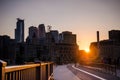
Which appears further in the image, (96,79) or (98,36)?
(98,36)

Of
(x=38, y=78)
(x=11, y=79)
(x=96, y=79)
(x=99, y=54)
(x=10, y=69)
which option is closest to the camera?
(x=10, y=69)

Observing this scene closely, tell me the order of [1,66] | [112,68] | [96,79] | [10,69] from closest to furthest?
1. [1,66]
2. [10,69]
3. [96,79]
4. [112,68]

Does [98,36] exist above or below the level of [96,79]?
above

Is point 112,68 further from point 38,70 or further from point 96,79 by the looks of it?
point 38,70

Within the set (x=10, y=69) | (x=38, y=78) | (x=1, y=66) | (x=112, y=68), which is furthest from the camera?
(x=112, y=68)

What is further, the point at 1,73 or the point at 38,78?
the point at 38,78

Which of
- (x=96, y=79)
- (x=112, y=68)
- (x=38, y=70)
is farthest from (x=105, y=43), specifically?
(x=38, y=70)

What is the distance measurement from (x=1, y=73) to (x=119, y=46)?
190403mm

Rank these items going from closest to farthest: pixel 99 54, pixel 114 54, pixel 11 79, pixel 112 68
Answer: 1. pixel 11 79
2. pixel 112 68
3. pixel 114 54
4. pixel 99 54

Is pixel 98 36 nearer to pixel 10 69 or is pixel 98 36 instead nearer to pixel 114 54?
pixel 114 54

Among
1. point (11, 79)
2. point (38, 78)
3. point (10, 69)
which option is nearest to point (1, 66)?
point (10, 69)

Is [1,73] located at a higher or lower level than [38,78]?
higher

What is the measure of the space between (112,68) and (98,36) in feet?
504

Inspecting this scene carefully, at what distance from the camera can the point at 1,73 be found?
3914mm
